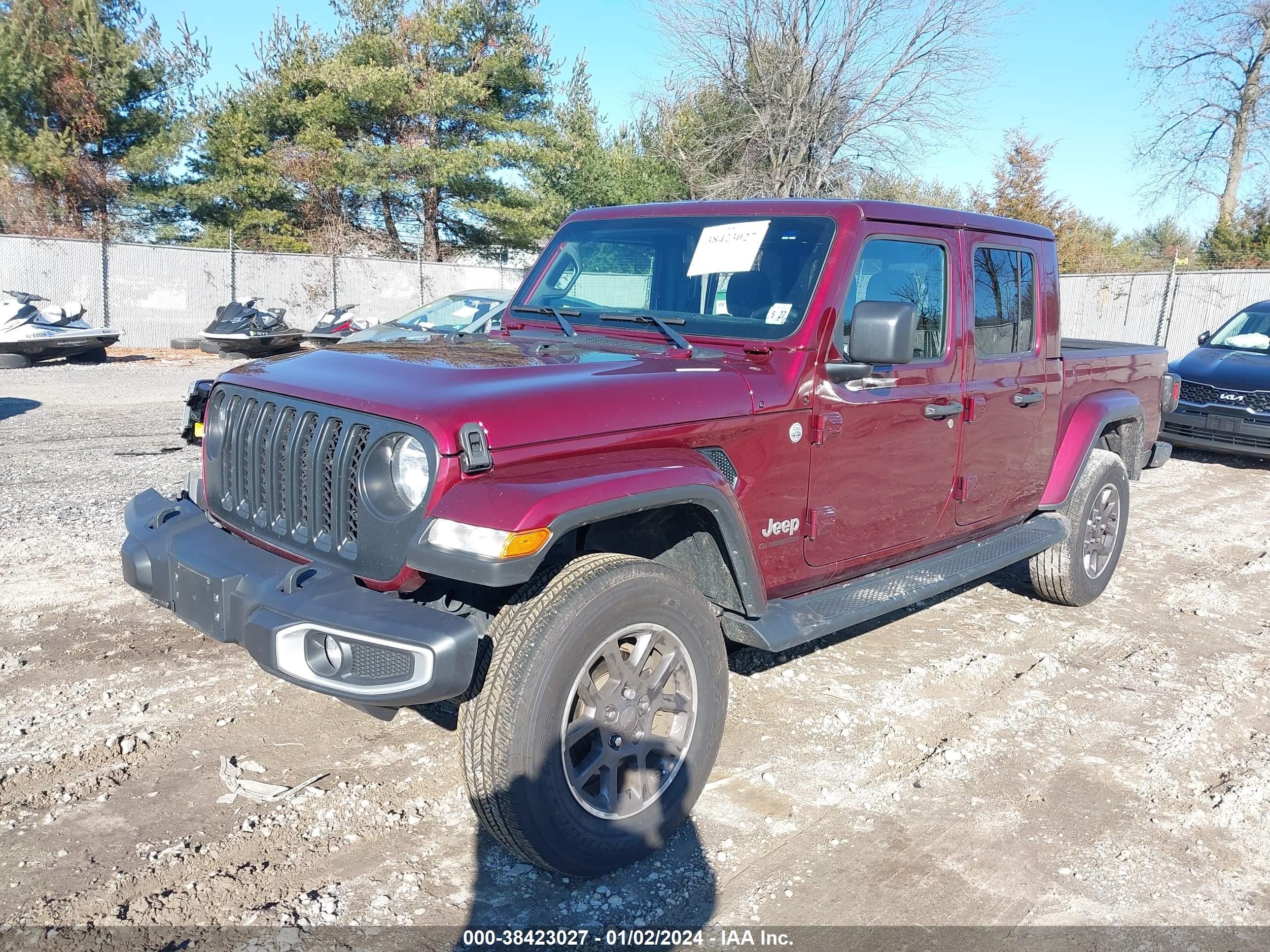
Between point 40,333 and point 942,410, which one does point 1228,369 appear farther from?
point 40,333

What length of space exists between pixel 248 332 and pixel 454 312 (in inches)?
254

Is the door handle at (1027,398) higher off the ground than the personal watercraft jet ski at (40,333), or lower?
higher

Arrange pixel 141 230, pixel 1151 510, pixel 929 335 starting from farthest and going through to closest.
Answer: pixel 141 230, pixel 1151 510, pixel 929 335

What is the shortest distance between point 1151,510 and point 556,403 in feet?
23.7

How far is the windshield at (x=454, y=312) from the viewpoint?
1190 centimetres

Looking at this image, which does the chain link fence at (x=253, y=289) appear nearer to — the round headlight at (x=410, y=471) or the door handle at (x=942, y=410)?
the door handle at (x=942, y=410)

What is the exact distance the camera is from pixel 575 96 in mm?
27766

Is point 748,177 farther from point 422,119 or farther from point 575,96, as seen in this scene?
point 422,119

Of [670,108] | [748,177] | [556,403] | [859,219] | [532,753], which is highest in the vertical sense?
[670,108]

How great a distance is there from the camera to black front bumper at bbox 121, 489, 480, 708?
2480 mm

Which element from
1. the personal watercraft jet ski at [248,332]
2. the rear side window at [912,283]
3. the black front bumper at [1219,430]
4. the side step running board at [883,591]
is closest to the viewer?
the side step running board at [883,591]

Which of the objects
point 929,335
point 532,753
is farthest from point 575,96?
point 532,753

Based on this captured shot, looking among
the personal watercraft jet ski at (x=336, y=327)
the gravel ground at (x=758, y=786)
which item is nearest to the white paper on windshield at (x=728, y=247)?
the gravel ground at (x=758, y=786)

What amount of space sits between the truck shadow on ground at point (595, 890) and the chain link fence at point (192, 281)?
55.3ft
